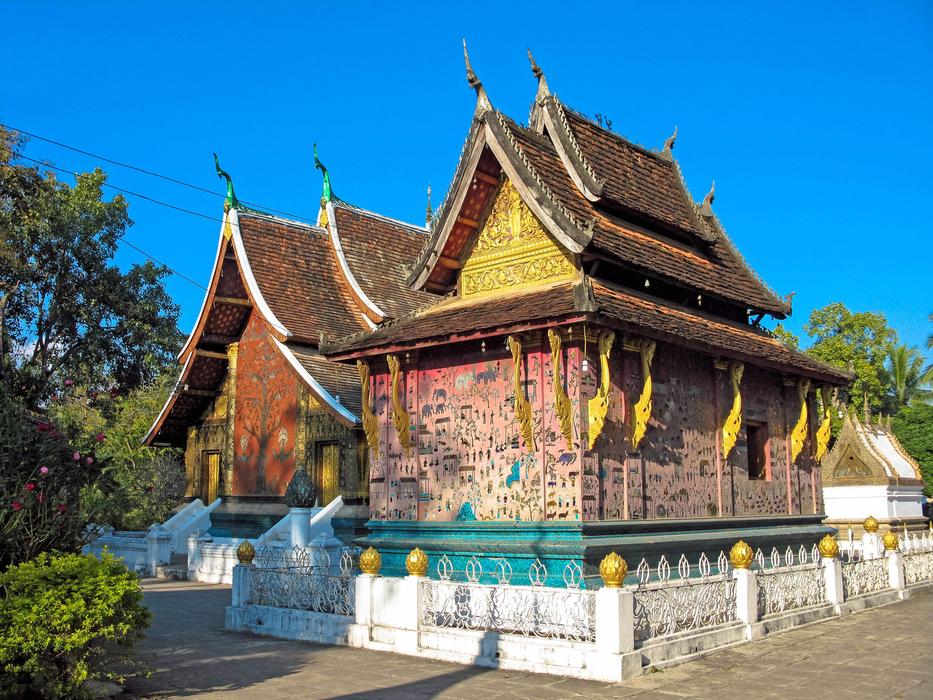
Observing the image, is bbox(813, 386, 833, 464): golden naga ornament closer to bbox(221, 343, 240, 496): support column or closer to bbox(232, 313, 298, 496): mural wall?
bbox(232, 313, 298, 496): mural wall

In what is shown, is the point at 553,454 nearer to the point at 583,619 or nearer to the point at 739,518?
the point at 583,619

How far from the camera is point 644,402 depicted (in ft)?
40.1

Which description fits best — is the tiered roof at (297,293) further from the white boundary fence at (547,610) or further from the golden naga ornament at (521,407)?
the golden naga ornament at (521,407)

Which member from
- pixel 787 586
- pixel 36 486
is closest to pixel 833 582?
pixel 787 586

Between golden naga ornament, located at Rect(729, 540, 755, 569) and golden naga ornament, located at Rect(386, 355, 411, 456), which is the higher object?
golden naga ornament, located at Rect(386, 355, 411, 456)

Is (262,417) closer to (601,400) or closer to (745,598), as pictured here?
(601,400)

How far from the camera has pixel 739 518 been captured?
1392 cm

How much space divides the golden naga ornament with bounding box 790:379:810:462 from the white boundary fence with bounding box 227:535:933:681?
8.06 ft

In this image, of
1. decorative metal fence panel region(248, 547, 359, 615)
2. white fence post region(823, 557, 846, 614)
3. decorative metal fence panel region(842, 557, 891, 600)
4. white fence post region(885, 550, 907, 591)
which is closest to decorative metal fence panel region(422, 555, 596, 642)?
decorative metal fence panel region(248, 547, 359, 615)

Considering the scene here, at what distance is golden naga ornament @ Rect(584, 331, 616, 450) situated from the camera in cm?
1157

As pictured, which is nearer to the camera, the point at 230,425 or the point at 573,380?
the point at 573,380

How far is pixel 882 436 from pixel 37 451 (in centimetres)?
2155

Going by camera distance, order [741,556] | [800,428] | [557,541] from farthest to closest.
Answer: [800,428] < [557,541] < [741,556]

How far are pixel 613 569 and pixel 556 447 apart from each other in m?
3.11
